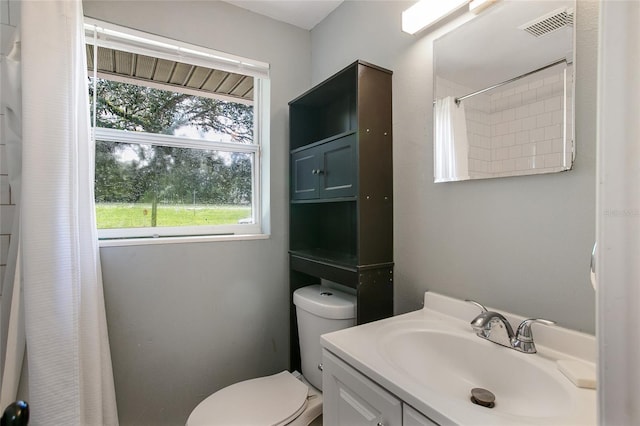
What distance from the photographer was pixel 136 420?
145 cm

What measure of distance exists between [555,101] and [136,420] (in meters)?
2.10

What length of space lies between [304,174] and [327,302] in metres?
0.69

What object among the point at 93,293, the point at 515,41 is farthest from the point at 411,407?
the point at 93,293

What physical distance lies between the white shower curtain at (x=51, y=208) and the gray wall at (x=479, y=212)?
1.23 m

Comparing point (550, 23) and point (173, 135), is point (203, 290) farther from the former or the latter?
point (550, 23)

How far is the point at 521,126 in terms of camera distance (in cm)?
95

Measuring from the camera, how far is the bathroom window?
58.4 inches

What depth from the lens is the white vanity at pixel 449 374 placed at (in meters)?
0.67

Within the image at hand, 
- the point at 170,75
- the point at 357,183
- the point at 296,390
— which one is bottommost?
the point at 296,390

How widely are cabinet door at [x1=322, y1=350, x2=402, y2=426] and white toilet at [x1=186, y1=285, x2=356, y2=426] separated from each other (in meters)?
0.33

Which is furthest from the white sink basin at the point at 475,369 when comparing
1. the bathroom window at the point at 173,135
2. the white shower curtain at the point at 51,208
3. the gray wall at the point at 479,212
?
the bathroom window at the point at 173,135

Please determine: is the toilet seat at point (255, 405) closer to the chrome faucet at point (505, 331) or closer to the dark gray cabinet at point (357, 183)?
the dark gray cabinet at point (357, 183)

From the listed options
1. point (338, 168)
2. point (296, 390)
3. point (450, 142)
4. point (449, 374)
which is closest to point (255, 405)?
point (296, 390)

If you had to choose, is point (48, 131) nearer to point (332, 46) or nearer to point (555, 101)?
point (332, 46)
